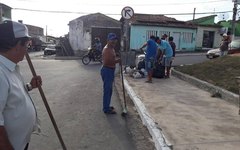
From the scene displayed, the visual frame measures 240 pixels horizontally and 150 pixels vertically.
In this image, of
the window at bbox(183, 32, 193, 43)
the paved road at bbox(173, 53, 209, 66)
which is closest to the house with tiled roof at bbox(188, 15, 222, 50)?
the window at bbox(183, 32, 193, 43)

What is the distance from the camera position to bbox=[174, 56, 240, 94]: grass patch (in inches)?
402

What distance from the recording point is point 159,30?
36156 mm

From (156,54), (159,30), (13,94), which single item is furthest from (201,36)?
(13,94)

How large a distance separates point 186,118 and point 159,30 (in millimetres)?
29847

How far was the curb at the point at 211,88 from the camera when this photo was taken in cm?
856

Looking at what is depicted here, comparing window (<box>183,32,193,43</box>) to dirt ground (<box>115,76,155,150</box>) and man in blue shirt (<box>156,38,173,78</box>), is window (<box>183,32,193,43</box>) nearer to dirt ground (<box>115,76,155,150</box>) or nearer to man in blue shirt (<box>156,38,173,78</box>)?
man in blue shirt (<box>156,38,173,78</box>)

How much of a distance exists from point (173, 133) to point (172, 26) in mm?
32067

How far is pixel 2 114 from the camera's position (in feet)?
8.02

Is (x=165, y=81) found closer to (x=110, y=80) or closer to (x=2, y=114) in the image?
(x=110, y=80)

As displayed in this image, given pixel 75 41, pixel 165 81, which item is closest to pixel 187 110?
pixel 165 81

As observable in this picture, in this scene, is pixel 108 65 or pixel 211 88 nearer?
pixel 108 65

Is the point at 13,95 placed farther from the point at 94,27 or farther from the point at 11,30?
the point at 94,27

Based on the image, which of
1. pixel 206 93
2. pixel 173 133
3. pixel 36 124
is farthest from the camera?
pixel 206 93

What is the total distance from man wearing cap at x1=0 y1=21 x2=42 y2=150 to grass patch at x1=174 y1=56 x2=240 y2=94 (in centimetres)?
742
